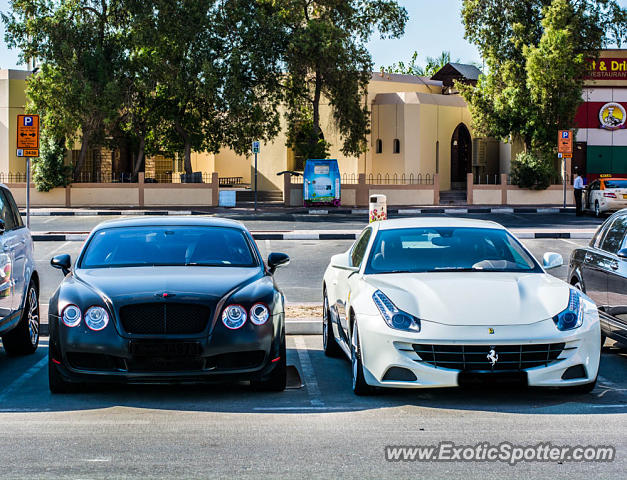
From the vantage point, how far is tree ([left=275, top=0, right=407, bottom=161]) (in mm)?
39247

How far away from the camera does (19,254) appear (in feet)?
31.2

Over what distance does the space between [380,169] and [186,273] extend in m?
39.7

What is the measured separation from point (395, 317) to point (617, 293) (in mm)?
2886

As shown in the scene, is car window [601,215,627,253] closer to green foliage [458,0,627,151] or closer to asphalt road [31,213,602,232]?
asphalt road [31,213,602,232]

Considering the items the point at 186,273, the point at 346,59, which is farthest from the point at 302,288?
the point at 346,59

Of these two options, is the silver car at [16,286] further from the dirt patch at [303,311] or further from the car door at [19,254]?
the dirt patch at [303,311]

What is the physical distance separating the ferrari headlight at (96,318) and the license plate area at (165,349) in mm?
295

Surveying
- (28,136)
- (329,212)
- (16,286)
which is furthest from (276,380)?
(329,212)

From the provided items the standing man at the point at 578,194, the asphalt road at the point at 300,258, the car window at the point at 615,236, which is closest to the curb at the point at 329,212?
the standing man at the point at 578,194

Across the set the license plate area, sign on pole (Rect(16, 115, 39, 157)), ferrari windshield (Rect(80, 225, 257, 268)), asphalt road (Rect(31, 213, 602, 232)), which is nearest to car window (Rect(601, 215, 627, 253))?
ferrari windshield (Rect(80, 225, 257, 268))

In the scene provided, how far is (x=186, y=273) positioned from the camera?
25.5 ft

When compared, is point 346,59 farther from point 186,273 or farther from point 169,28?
point 186,273

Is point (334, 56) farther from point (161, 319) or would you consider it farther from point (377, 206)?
point (161, 319)

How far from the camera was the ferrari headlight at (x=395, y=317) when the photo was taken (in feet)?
23.0
